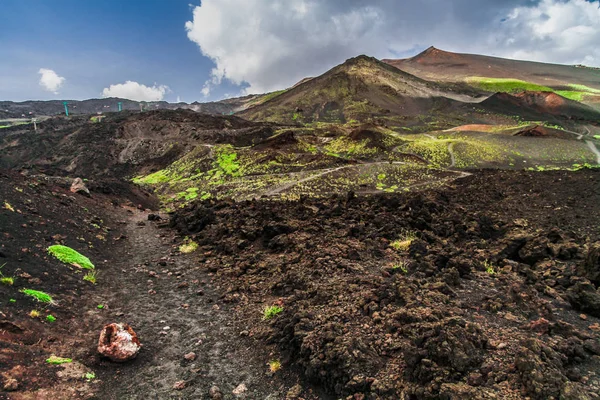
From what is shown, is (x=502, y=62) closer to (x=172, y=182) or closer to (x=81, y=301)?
(x=172, y=182)

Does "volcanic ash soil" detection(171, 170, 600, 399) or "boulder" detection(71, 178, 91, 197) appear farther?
"boulder" detection(71, 178, 91, 197)

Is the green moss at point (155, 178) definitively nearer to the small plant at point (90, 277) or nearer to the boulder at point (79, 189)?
the boulder at point (79, 189)

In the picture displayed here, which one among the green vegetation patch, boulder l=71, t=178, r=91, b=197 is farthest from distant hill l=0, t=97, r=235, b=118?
boulder l=71, t=178, r=91, b=197

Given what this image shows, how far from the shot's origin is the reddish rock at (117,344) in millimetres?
6160

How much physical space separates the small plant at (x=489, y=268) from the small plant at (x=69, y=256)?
455 inches

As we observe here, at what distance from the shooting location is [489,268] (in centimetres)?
895

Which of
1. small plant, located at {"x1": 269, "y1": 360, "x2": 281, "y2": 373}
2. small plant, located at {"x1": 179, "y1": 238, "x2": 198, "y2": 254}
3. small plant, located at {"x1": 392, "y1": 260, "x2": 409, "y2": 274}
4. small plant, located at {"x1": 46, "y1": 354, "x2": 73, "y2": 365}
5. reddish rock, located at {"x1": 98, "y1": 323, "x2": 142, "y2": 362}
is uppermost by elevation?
small plant, located at {"x1": 46, "y1": 354, "x2": 73, "y2": 365}

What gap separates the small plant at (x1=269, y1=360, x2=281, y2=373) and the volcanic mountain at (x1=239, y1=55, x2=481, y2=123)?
73.4 m

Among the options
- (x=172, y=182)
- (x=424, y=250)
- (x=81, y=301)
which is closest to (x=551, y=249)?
(x=424, y=250)

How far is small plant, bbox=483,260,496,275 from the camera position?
877 cm

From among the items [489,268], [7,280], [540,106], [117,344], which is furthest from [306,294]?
[540,106]

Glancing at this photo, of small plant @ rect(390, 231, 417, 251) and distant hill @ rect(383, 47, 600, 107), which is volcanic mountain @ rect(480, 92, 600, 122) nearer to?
distant hill @ rect(383, 47, 600, 107)

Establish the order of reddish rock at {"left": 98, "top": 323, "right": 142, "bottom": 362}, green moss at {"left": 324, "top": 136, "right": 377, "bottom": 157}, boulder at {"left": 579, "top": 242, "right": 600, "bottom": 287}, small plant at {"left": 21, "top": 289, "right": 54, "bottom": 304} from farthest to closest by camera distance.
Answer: green moss at {"left": 324, "top": 136, "right": 377, "bottom": 157} < boulder at {"left": 579, "top": 242, "right": 600, "bottom": 287} < small plant at {"left": 21, "top": 289, "right": 54, "bottom": 304} < reddish rock at {"left": 98, "top": 323, "right": 142, "bottom": 362}

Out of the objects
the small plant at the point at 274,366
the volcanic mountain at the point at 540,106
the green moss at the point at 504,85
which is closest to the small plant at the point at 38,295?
the small plant at the point at 274,366
